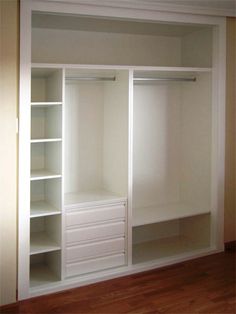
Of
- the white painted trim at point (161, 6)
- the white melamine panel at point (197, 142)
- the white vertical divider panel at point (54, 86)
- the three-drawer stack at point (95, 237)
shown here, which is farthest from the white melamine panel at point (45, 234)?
the white painted trim at point (161, 6)

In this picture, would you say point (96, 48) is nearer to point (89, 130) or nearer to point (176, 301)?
point (89, 130)

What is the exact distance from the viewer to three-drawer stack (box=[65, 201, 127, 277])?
12.4 ft

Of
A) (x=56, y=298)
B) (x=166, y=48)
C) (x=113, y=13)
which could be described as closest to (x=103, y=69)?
(x=113, y=13)

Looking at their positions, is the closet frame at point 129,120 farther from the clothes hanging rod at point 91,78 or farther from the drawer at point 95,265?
the clothes hanging rod at point 91,78

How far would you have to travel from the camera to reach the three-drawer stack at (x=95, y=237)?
3.78 meters

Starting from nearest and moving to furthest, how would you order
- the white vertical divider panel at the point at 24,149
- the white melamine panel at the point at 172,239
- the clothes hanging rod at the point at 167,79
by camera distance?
the white vertical divider panel at the point at 24,149, the clothes hanging rod at the point at 167,79, the white melamine panel at the point at 172,239

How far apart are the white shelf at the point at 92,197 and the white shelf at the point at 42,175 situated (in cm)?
28

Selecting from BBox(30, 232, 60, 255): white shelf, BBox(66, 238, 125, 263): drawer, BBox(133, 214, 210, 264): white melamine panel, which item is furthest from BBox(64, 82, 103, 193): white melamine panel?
BBox(133, 214, 210, 264): white melamine panel

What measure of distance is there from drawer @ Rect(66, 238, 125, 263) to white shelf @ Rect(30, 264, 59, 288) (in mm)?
231

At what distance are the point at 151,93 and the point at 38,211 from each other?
1769 mm

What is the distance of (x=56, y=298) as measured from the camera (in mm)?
3549

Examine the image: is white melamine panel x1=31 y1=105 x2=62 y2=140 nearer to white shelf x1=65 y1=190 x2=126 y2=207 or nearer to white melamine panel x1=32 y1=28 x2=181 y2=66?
white melamine panel x1=32 y1=28 x2=181 y2=66

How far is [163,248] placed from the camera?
15.0 ft

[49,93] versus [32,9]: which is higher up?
[32,9]
